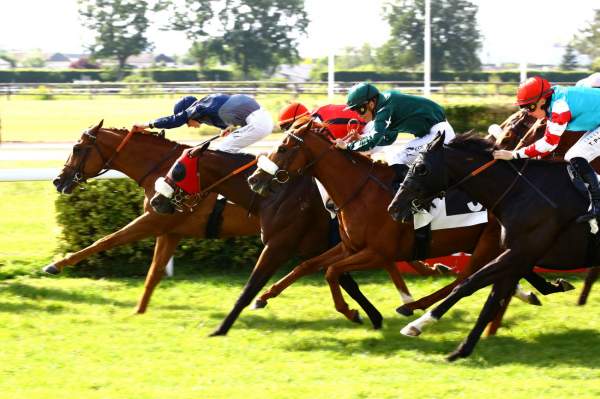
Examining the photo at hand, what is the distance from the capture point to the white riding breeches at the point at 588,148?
6.81m

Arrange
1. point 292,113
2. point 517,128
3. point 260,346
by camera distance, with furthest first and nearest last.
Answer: point 517,128
point 292,113
point 260,346

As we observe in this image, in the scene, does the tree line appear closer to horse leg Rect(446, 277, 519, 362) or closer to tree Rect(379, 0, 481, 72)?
tree Rect(379, 0, 481, 72)

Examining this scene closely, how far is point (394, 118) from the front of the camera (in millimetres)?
7285

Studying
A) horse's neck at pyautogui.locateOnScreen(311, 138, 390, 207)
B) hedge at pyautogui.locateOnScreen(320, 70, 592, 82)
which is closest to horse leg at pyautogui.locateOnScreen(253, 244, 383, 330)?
horse's neck at pyautogui.locateOnScreen(311, 138, 390, 207)

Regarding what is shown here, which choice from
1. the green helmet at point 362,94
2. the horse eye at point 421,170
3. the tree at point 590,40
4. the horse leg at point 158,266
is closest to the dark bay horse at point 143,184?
the horse leg at point 158,266

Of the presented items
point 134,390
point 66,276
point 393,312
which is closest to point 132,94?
point 66,276

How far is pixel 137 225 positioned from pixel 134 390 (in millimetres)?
2779

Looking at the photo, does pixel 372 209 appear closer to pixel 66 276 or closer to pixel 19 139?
pixel 66 276

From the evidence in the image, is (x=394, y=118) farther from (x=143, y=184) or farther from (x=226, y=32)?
(x=226, y=32)

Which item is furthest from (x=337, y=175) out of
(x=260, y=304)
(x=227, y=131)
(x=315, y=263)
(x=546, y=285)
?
(x=546, y=285)

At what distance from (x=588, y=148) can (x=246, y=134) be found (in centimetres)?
271

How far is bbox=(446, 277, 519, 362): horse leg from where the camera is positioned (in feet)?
21.0

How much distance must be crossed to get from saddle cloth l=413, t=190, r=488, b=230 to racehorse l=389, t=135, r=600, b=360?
24.5 inches

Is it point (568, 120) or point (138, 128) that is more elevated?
point (568, 120)
